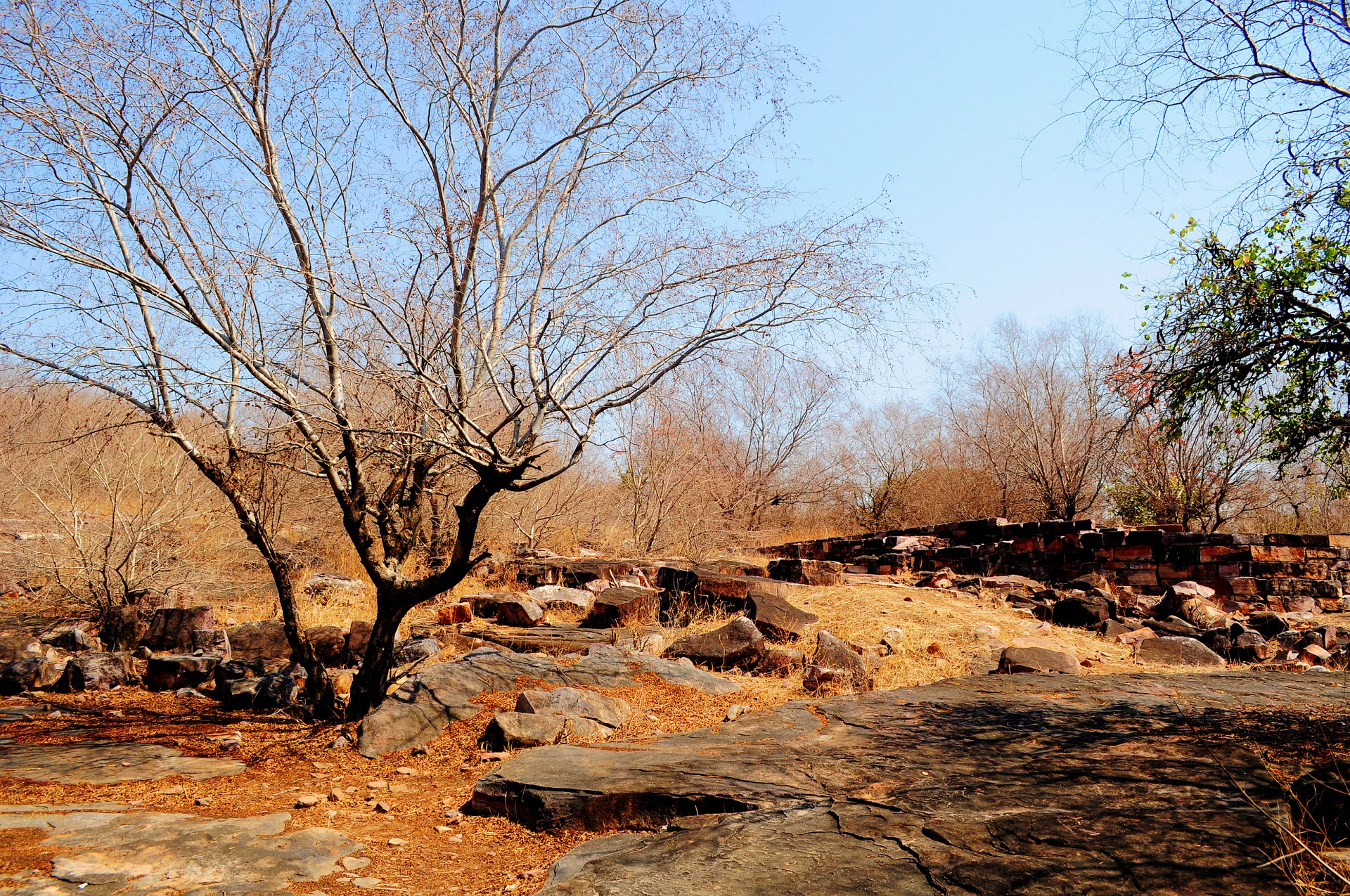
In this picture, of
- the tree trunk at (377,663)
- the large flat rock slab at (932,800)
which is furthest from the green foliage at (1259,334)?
the tree trunk at (377,663)

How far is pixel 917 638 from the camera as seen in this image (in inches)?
368

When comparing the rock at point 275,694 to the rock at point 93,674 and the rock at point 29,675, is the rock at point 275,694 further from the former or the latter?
the rock at point 29,675

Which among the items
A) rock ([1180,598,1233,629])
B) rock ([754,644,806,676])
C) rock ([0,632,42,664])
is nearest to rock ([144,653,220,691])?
rock ([0,632,42,664])

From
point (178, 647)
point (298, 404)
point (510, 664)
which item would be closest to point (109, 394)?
point (298, 404)

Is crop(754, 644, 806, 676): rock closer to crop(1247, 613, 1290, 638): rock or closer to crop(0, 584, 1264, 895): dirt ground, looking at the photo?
crop(0, 584, 1264, 895): dirt ground

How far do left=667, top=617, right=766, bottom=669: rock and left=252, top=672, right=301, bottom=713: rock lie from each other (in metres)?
3.45

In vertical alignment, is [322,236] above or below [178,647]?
above

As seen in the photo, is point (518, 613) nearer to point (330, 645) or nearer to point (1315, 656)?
point (330, 645)

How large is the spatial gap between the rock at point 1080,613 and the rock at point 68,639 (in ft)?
37.7

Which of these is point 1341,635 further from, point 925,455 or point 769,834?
point 925,455

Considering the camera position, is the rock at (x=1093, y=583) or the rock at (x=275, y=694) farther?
the rock at (x=1093, y=583)

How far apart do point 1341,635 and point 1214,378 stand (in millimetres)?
6520

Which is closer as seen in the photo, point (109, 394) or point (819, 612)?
point (109, 394)

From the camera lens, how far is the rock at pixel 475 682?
225 inches
